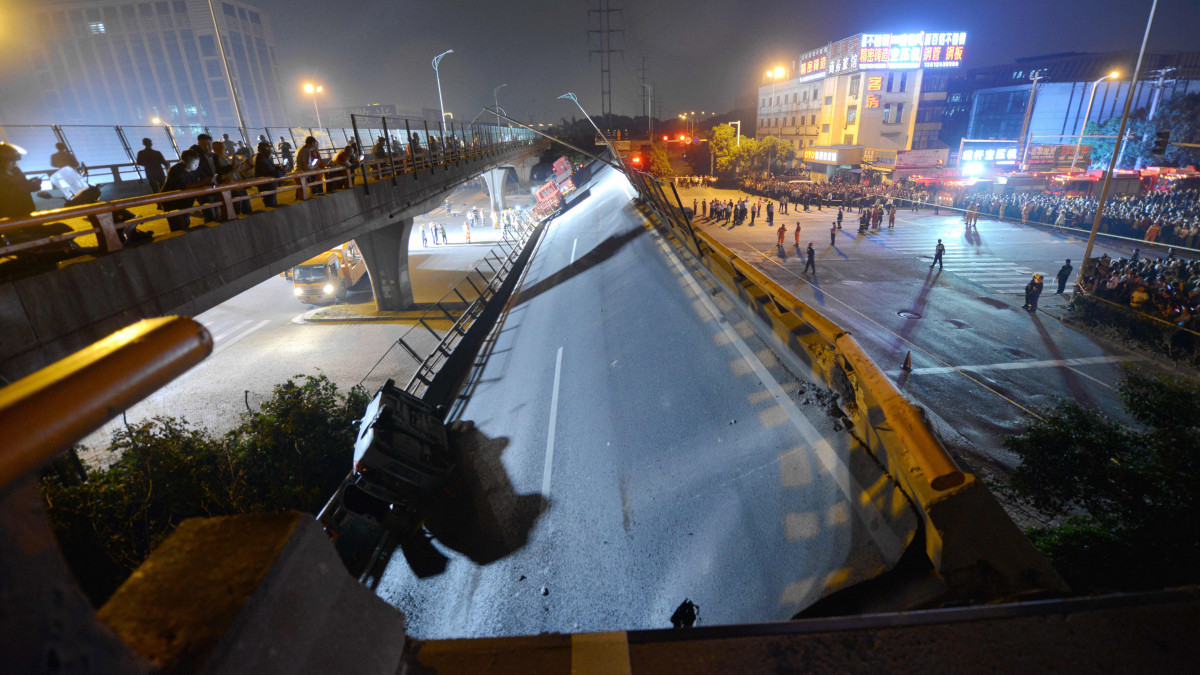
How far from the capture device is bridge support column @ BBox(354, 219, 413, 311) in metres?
22.7

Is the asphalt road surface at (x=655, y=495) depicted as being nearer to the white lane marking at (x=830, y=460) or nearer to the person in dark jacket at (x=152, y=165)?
the white lane marking at (x=830, y=460)

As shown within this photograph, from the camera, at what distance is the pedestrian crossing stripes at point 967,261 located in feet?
68.5

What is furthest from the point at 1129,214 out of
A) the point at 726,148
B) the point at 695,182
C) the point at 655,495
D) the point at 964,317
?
the point at 695,182

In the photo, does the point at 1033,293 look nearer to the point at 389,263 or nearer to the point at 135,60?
the point at 389,263

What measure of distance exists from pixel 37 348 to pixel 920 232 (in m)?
36.9

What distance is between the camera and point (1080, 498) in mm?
5105

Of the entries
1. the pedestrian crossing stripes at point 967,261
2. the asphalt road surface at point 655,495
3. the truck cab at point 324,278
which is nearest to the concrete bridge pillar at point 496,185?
the truck cab at point 324,278

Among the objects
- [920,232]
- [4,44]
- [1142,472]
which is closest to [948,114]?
[920,232]

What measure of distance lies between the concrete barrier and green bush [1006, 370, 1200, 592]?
1.27 metres

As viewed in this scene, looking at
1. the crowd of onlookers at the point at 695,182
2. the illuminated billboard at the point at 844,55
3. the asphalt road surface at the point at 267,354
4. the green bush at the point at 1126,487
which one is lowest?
the asphalt road surface at the point at 267,354

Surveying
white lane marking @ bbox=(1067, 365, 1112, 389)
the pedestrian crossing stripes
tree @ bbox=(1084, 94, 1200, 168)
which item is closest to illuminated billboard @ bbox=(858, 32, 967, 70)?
tree @ bbox=(1084, 94, 1200, 168)

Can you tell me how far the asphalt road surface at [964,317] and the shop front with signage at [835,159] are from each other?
36.4 metres

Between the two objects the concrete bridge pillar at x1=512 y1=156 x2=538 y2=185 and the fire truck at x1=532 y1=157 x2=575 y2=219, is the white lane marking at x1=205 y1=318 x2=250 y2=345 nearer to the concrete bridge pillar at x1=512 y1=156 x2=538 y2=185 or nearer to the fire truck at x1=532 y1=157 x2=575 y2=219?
the fire truck at x1=532 y1=157 x2=575 y2=219

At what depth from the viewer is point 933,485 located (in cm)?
311
